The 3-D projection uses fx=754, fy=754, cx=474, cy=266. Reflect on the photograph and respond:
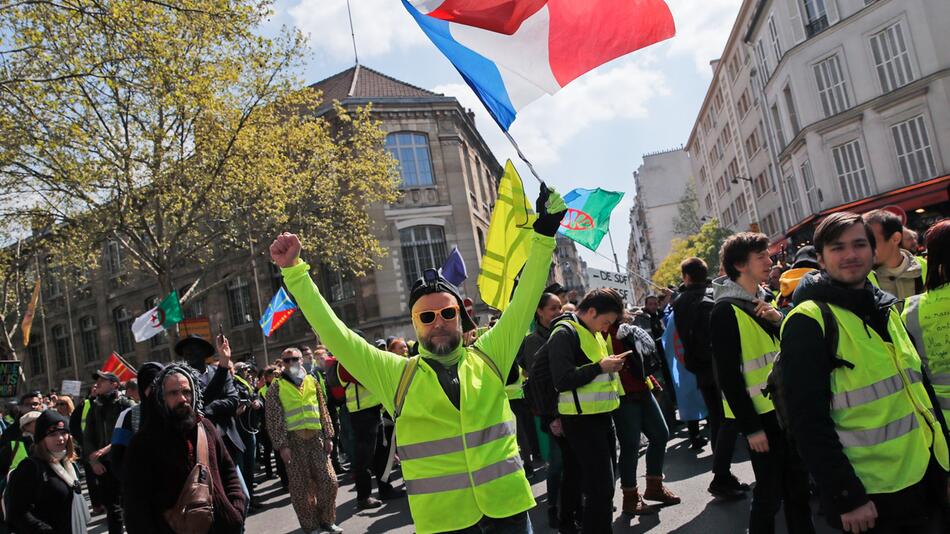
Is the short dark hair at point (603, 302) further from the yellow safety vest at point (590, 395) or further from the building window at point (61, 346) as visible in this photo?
the building window at point (61, 346)

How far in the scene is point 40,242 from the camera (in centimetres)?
2161

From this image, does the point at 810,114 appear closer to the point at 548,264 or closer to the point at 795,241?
the point at 795,241

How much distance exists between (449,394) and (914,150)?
27876 mm

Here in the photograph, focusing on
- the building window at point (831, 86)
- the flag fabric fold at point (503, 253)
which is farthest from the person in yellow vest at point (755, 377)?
the building window at point (831, 86)

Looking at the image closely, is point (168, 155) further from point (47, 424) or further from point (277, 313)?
point (47, 424)

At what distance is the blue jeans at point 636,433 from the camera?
6.05m

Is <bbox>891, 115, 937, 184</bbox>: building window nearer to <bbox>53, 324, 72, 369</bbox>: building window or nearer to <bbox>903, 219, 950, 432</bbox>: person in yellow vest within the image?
<bbox>903, 219, 950, 432</bbox>: person in yellow vest

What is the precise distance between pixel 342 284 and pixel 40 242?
11705mm

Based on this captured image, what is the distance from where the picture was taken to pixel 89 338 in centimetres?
4094

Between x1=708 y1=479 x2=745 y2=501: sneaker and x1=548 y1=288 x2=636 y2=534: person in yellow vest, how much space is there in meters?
1.27

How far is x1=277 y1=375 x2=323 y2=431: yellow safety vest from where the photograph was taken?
7.78 metres

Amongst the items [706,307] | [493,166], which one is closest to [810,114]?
[493,166]

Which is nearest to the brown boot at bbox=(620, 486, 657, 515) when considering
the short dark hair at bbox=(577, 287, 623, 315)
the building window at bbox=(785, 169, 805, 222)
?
the short dark hair at bbox=(577, 287, 623, 315)

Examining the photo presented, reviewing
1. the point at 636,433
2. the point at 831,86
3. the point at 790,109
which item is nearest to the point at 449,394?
the point at 636,433
